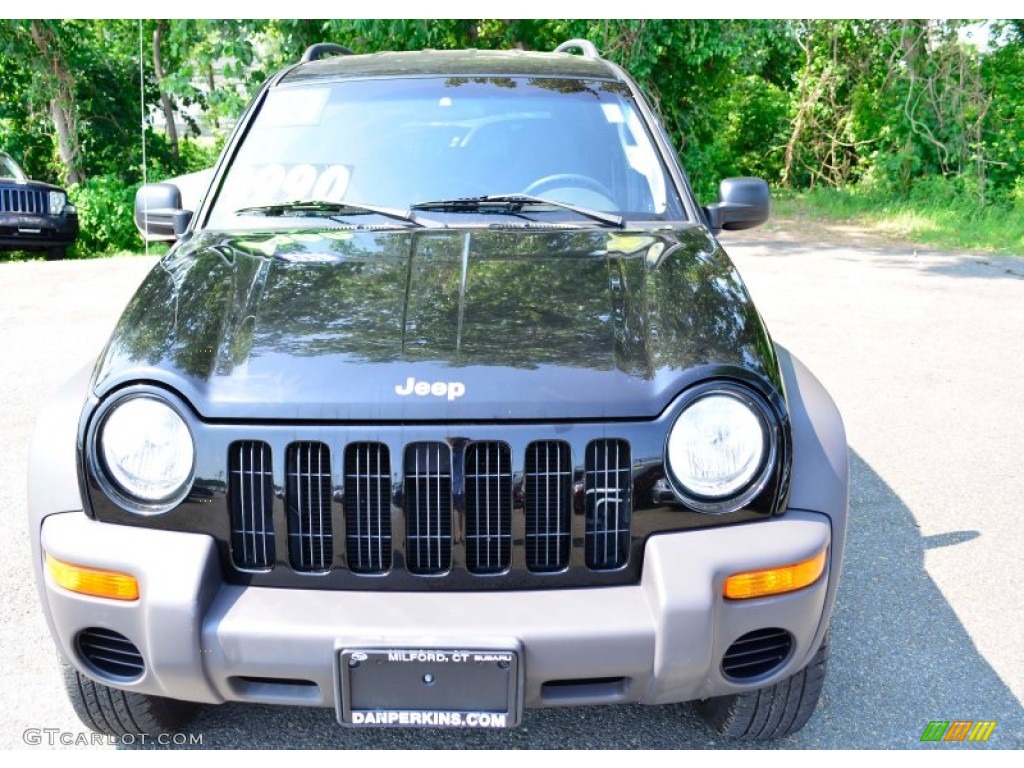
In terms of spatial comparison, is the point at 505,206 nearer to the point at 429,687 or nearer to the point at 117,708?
the point at 429,687

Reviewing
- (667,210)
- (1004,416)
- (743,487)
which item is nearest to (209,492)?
(743,487)

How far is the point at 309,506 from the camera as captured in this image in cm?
237

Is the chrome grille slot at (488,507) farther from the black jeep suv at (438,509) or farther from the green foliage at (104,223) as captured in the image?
the green foliage at (104,223)

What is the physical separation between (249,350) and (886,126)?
54.0 feet

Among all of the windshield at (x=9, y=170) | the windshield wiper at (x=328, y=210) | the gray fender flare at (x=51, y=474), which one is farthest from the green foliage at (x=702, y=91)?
the gray fender flare at (x=51, y=474)

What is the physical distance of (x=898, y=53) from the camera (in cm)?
1619

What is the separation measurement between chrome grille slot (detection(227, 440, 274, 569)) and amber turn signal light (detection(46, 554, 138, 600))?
0.23m

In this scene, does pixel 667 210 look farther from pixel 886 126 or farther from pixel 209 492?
pixel 886 126

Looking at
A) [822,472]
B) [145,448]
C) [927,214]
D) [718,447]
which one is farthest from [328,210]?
[927,214]

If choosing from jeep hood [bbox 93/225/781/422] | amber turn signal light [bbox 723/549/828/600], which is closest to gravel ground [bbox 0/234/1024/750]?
amber turn signal light [bbox 723/549/828/600]

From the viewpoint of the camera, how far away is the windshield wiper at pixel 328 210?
329 cm

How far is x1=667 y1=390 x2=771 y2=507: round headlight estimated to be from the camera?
238cm

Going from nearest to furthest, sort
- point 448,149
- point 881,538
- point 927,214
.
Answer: point 448,149 < point 881,538 < point 927,214

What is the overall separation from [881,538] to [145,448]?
305cm
